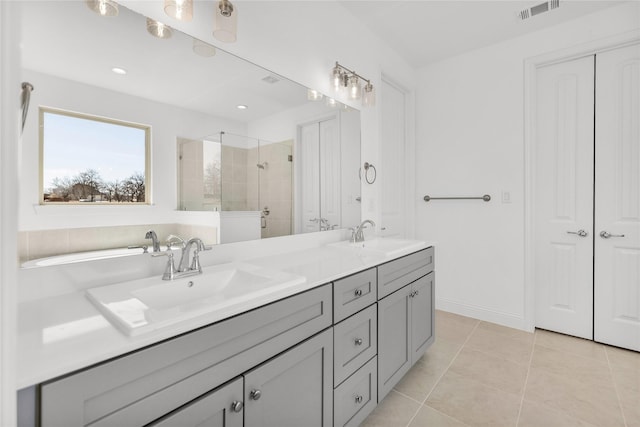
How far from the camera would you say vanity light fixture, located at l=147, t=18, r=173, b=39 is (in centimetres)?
118

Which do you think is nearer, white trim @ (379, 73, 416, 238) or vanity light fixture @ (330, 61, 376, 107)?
vanity light fixture @ (330, 61, 376, 107)

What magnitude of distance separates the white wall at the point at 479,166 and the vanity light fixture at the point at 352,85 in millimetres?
1063

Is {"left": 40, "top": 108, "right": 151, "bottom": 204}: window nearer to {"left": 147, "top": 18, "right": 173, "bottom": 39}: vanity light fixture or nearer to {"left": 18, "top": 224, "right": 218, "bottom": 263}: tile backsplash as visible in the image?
{"left": 18, "top": 224, "right": 218, "bottom": 263}: tile backsplash

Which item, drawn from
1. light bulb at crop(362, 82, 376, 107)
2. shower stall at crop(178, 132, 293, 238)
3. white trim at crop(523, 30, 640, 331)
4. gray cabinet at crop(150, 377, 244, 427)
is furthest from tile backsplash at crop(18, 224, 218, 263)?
white trim at crop(523, 30, 640, 331)

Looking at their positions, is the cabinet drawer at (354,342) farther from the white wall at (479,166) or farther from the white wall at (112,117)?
the white wall at (479,166)

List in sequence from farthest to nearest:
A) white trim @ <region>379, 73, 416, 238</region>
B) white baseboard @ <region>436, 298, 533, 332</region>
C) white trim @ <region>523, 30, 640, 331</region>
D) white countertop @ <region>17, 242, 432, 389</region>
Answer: white trim @ <region>379, 73, 416, 238</region>, white baseboard @ <region>436, 298, 533, 332</region>, white trim @ <region>523, 30, 640, 331</region>, white countertop @ <region>17, 242, 432, 389</region>

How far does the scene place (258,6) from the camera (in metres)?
1.58

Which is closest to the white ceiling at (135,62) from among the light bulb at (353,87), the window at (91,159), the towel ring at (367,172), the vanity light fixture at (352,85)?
the window at (91,159)

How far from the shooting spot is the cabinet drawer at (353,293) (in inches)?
50.6

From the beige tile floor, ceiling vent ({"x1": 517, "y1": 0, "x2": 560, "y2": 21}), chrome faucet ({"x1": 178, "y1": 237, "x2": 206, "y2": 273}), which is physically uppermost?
ceiling vent ({"x1": 517, "y1": 0, "x2": 560, "y2": 21})

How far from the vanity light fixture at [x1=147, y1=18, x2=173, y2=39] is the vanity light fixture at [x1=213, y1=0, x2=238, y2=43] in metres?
0.19

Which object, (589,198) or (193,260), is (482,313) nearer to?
(589,198)

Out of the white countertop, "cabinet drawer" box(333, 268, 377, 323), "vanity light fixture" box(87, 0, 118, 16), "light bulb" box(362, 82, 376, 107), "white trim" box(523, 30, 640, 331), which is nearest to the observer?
the white countertop

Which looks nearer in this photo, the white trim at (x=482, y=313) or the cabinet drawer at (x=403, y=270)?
the cabinet drawer at (x=403, y=270)
